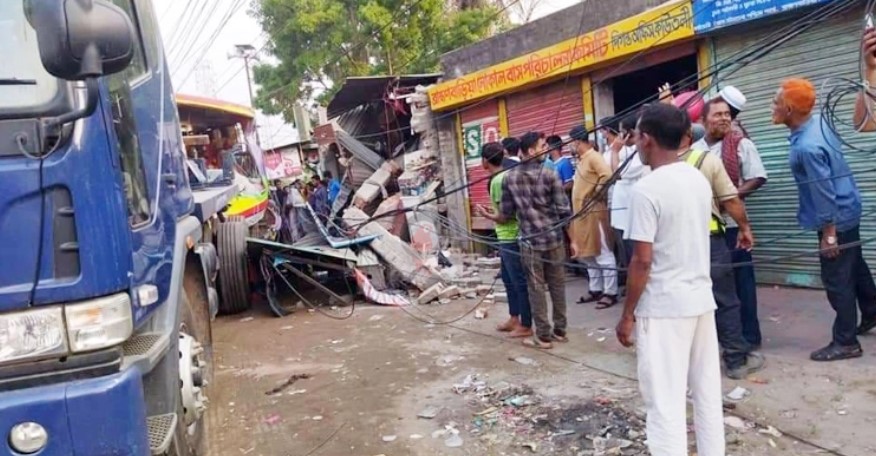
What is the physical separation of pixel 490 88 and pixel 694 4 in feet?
13.1

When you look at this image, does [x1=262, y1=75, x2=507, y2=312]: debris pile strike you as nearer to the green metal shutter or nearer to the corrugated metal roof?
the corrugated metal roof

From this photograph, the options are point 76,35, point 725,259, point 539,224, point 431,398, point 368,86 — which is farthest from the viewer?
point 368,86

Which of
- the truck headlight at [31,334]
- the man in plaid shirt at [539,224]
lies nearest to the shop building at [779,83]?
the man in plaid shirt at [539,224]

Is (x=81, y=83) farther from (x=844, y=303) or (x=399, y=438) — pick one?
(x=844, y=303)

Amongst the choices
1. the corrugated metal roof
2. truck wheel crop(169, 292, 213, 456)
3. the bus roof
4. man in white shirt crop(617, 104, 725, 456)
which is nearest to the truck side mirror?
truck wheel crop(169, 292, 213, 456)

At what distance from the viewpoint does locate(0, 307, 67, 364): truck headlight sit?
202 centimetres

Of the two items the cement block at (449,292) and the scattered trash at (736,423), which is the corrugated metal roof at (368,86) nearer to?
the cement block at (449,292)

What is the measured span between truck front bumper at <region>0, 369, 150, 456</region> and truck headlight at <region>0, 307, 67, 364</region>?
0.11 meters

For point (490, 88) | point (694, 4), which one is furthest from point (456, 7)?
point (694, 4)

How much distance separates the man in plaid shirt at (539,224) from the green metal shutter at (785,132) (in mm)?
1722

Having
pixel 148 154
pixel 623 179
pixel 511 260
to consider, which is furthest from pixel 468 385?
pixel 148 154

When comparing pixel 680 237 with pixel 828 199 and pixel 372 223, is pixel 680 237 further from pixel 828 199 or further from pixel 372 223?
pixel 372 223

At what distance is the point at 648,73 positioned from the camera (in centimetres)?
→ 894

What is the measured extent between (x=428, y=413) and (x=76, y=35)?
3066 mm
